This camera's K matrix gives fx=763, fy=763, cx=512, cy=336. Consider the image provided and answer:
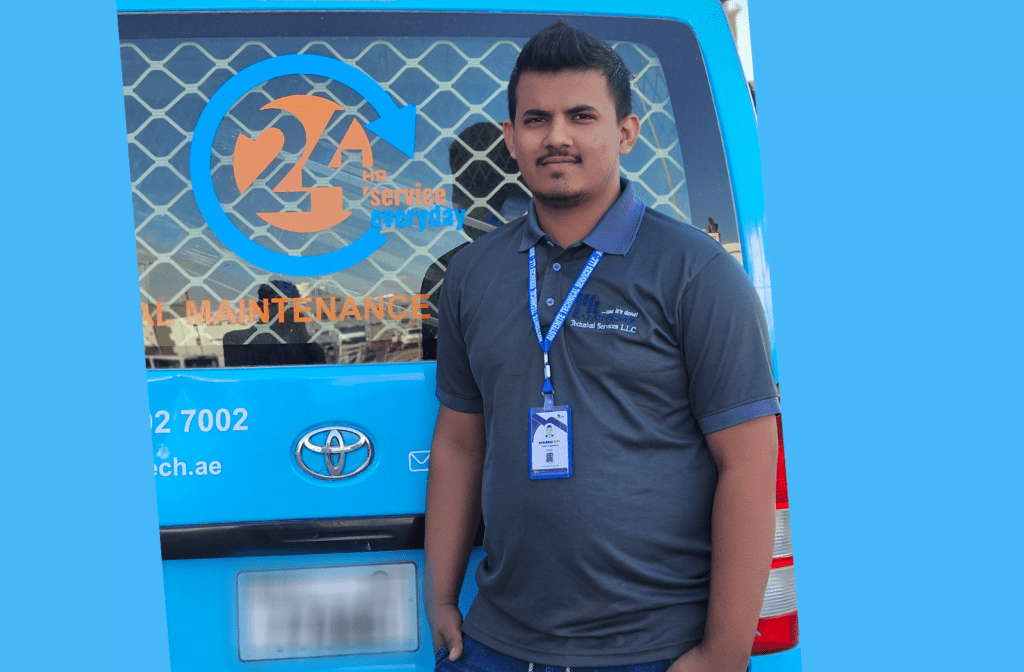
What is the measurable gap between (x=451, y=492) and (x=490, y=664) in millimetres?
373

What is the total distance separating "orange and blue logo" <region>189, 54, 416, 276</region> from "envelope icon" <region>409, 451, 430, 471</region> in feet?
1.55

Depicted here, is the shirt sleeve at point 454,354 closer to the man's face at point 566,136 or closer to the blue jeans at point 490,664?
the man's face at point 566,136

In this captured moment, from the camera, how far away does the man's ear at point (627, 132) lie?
1.58m

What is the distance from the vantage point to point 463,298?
64.4 inches

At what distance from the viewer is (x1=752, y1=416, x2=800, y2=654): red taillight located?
5.77 feet

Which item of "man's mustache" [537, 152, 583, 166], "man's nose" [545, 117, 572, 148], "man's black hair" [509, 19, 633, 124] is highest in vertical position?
"man's black hair" [509, 19, 633, 124]

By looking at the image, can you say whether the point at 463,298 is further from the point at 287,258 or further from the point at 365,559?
the point at 365,559

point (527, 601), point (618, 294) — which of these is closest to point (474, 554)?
point (527, 601)

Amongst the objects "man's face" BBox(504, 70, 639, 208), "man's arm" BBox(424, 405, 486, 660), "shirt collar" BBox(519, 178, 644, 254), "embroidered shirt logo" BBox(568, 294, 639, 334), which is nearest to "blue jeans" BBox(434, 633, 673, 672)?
"man's arm" BBox(424, 405, 486, 660)

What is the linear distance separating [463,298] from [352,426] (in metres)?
0.42

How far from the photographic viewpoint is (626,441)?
4.68 feet

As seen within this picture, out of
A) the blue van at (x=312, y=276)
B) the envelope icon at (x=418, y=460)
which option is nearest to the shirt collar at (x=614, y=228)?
the blue van at (x=312, y=276)

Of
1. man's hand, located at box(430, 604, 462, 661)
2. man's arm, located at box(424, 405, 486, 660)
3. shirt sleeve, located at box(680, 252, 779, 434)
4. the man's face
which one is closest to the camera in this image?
shirt sleeve, located at box(680, 252, 779, 434)

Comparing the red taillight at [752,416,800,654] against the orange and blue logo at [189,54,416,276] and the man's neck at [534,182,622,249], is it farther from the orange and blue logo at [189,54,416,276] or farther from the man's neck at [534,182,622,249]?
the orange and blue logo at [189,54,416,276]
